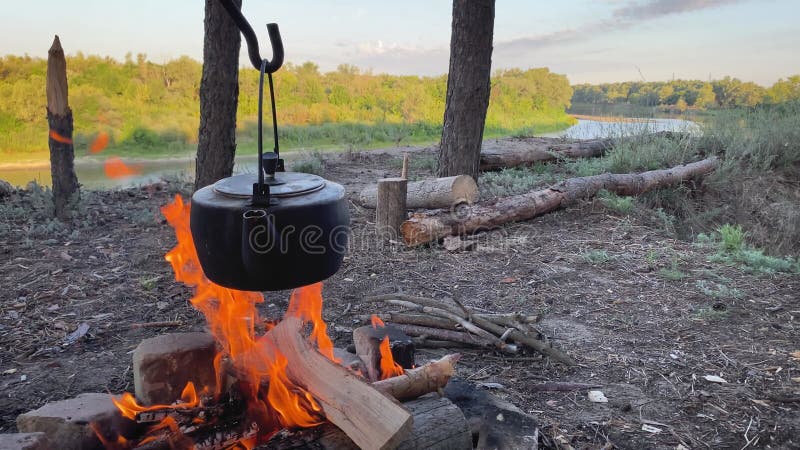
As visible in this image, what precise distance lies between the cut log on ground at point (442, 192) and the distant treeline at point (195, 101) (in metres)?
7.73

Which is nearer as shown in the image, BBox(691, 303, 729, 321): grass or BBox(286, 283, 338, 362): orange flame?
BBox(286, 283, 338, 362): orange flame

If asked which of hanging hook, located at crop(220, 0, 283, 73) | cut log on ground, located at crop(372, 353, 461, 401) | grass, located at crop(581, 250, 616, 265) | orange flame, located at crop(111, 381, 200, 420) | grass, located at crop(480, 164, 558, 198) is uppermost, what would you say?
hanging hook, located at crop(220, 0, 283, 73)

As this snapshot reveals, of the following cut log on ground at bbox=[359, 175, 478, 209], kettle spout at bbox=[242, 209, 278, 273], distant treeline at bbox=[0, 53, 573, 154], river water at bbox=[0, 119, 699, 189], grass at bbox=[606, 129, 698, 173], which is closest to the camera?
kettle spout at bbox=[242, 209, 278, 273]

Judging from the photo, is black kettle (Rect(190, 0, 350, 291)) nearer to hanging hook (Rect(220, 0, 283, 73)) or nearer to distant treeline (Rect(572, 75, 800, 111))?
hanging hook (Rect(220, 0, 283, 73))

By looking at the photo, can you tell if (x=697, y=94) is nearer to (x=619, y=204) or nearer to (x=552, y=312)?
(x=619, y=204)

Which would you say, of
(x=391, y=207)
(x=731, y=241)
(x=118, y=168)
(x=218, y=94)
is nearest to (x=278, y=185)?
(x=391, y=207)

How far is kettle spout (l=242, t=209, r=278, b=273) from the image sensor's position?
1.43 meters

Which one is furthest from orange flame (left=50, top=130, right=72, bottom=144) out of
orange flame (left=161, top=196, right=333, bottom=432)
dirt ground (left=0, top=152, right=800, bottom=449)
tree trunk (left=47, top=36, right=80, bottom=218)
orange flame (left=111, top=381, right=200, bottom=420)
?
orange flame (left=111, top=381, right=200, bottom=420)

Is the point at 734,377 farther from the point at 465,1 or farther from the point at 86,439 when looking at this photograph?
the point at 465,1

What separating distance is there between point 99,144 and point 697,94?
1375cm

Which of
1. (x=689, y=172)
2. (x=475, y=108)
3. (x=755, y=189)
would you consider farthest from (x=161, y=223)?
(x=755, y=189)

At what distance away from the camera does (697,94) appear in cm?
1054

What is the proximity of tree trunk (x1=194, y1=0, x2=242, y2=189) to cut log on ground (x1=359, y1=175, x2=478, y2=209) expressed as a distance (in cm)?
191

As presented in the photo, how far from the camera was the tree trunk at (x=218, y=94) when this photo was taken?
470 cm
